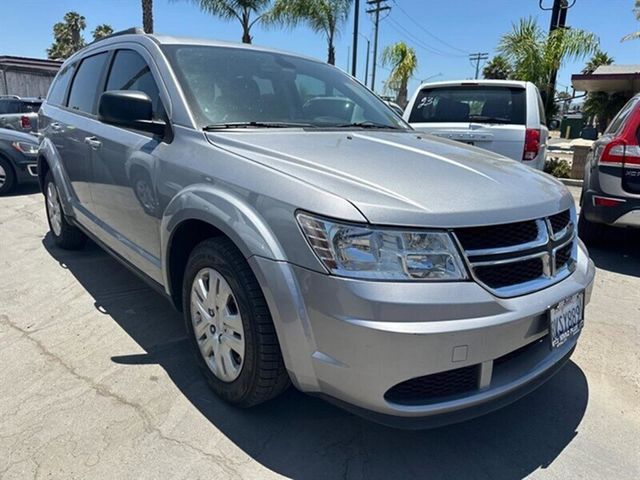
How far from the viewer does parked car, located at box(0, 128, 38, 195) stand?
24.5ft

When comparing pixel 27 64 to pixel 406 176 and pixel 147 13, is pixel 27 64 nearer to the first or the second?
pixel 147 13

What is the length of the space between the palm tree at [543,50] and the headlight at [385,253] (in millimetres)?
10885

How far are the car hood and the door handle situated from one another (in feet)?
4.42

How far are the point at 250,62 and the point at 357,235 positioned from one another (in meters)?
1.79

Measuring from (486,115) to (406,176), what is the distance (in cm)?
465

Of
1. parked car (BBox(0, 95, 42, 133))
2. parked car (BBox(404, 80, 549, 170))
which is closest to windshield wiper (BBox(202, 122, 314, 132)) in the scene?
parked car (BBox(404, 80, 549, 170))

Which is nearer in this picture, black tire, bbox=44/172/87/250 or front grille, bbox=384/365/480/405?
front grille, bbox=384/365/480/405

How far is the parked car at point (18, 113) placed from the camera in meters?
11.7

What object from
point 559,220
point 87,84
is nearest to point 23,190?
point 87,84

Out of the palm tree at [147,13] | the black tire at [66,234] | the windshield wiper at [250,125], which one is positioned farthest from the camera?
the palm tree at [147,13]

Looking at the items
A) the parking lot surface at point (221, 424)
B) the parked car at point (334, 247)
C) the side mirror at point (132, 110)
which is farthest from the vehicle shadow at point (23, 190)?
the side mirror at point (132, 110)

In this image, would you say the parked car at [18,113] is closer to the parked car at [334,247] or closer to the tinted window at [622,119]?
the parked car at [334,247]

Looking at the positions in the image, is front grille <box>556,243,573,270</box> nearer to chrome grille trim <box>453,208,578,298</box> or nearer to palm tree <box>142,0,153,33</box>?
chrome grille trim <box>453,208,578,298</box>

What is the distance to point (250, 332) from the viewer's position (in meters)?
1.99
